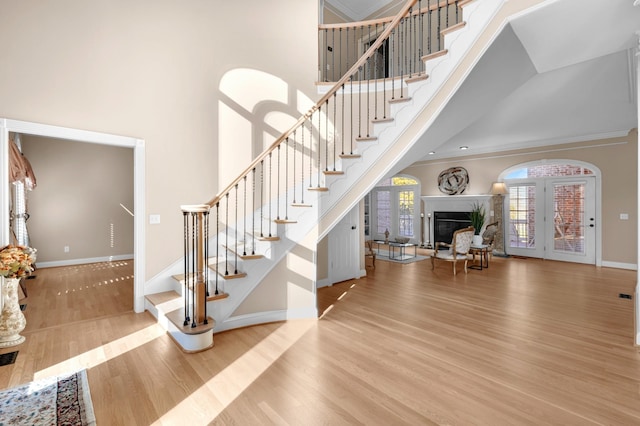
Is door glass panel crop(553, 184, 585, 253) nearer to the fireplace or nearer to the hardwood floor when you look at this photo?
the fireplace

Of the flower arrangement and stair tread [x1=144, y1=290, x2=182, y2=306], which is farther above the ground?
the flower arrangement

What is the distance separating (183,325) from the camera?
2.95 meters

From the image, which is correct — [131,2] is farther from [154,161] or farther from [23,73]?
[154,161]

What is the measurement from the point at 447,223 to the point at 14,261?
348 inches

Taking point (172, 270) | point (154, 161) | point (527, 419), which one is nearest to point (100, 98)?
point (154, 161)

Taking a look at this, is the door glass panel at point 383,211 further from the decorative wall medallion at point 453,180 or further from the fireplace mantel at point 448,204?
the decorative wall medallion at point 453,180

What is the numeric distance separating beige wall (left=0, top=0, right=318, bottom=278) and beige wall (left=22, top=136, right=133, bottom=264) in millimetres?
3787

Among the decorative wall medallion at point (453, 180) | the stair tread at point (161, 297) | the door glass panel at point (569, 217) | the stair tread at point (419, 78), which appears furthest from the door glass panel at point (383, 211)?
the stair tread at point (161, 297)

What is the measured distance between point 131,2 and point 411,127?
368 cm

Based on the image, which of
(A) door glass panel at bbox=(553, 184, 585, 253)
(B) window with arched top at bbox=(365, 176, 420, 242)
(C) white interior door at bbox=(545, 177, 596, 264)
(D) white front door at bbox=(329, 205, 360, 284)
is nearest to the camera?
(D) white front door at bbox=(329, 205, 360, 284)

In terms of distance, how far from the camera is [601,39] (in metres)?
2.86

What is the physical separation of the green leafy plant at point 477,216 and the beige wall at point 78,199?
27.0 ft

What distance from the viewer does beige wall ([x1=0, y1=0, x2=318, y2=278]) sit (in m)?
3.25

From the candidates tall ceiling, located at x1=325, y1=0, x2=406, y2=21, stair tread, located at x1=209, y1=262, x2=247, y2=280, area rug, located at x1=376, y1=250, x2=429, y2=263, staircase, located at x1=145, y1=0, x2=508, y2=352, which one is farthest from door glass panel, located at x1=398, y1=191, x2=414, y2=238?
stair tread, located at x1=209, y1=262, x2=247, y2=280
